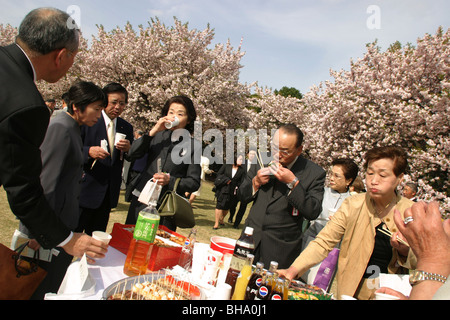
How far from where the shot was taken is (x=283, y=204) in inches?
110

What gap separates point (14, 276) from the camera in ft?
5.12

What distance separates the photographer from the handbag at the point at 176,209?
232cm

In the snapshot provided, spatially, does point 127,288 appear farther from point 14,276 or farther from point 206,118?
point 206,118

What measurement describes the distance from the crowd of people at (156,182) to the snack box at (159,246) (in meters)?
0.33

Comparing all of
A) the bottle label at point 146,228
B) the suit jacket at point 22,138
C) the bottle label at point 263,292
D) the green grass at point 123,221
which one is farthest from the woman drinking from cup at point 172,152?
the green grass at point 123,221

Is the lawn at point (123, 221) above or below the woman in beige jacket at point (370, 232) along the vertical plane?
below

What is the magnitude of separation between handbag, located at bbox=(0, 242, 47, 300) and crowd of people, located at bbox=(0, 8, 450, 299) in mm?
185

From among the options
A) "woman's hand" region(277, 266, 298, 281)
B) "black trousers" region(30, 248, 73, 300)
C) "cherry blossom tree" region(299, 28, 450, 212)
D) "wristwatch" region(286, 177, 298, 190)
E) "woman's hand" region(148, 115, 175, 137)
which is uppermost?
"cherry blossom tree" region(299, 28, 450, 212)

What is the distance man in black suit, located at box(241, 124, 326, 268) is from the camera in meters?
2.68

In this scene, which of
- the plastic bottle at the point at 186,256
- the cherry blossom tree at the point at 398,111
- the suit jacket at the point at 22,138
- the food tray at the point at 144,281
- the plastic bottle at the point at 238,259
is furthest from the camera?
the cherry blossom tree at the point at 398,111

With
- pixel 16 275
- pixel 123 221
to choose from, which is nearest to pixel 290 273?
pixel 16 275

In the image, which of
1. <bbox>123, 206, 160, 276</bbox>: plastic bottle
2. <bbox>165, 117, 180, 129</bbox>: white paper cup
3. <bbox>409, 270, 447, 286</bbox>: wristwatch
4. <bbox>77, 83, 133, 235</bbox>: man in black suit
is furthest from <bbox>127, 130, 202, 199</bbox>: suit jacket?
<bbox>409, 270, 447, 286</bbox>: wristwatch

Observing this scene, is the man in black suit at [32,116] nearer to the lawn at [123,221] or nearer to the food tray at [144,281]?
the food tray at [144,281]

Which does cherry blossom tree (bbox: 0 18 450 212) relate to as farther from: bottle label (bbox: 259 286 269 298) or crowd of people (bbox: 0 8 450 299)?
bottle label (bbox: 259 286 269 298)
